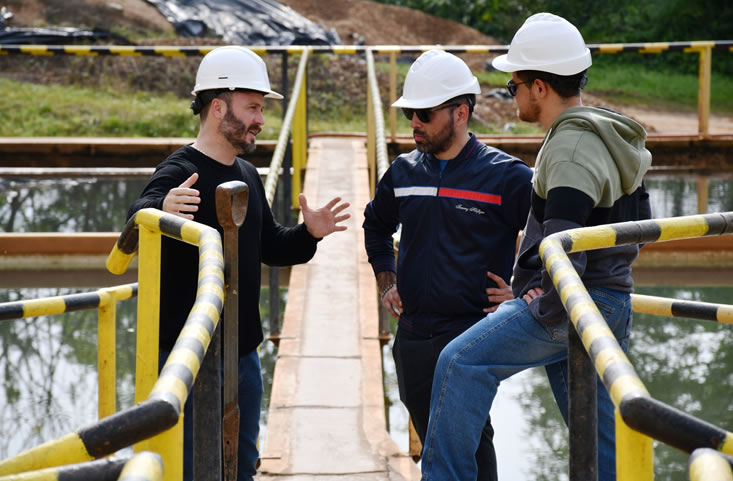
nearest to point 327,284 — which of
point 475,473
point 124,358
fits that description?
point 124,358

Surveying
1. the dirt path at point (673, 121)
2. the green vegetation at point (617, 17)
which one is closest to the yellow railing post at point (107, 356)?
the dirt path at point (673, 121)

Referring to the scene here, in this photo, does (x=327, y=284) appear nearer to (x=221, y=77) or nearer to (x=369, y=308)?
(x=369, y=308)

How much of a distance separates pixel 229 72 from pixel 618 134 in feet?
3.86

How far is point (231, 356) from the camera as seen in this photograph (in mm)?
2600

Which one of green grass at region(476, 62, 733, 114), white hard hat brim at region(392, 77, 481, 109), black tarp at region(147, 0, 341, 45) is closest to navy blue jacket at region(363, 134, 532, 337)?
white hard hat brim at region(392, 77, 481, 109)

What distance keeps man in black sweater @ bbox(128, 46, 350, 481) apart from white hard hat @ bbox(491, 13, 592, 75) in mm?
794

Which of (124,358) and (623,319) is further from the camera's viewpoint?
(124,358)

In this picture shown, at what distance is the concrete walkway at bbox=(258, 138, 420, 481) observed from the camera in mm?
3881

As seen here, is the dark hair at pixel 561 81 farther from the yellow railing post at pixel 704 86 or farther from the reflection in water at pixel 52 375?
the yellow railing post at pixel 704 86

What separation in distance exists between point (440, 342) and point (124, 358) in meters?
3.48

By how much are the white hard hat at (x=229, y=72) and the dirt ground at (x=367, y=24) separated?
1074 centimetres

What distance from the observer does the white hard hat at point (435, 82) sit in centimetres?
301

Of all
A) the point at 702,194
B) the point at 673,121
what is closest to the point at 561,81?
the point at 702,194

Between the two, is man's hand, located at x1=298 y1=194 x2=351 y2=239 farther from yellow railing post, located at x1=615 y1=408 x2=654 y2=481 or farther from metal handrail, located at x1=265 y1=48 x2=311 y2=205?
yellow railing post, located at x1=615 y1=408 x2=654 y2=481
